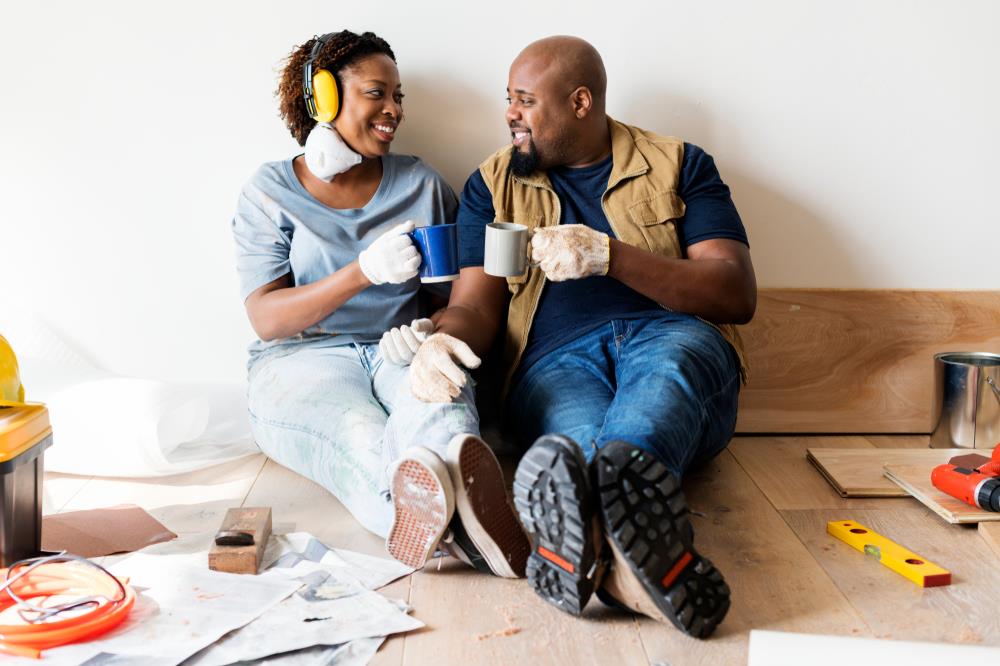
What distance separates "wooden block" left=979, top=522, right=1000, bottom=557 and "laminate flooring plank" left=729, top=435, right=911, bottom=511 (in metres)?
0.26

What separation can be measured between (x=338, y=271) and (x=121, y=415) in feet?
2.24

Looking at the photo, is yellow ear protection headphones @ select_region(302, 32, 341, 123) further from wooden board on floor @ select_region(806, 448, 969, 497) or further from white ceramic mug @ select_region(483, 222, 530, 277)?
wooden board on floor @ select_region(806, 448, 969, 497)

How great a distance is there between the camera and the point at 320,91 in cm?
247

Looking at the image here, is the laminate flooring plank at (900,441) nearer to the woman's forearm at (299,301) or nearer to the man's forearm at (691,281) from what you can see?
the man's forearm at (691,281)

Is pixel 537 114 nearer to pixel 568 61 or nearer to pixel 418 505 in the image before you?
pixel 568 61

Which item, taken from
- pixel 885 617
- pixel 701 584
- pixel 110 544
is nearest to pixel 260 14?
pixel 110 544

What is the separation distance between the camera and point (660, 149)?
2.54 meters

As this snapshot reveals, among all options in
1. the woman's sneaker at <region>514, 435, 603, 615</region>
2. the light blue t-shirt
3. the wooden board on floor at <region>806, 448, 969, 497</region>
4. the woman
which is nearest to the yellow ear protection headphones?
the woman

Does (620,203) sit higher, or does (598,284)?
(620,203)

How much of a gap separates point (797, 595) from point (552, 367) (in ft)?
2.72

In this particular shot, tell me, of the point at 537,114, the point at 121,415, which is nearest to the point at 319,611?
the point at 121,415

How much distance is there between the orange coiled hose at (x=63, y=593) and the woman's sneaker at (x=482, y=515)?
593mm

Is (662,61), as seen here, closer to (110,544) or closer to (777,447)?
(777,447)

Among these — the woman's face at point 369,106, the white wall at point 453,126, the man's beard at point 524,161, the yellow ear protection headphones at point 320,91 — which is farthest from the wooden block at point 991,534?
the yellow ear protection headphones at point 320,91
